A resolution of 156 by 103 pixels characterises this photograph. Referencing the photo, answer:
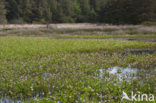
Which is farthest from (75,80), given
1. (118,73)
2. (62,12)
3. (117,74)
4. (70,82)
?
(62,12)

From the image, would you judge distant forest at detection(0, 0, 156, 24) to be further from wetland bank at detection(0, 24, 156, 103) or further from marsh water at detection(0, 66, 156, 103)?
marsh water at detection(0, 66, 156, 103)

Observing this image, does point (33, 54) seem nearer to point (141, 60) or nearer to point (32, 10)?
point (141, 60)

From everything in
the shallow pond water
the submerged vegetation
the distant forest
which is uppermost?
the distant forest

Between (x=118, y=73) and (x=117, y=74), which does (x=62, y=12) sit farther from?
(x=117, y=74)

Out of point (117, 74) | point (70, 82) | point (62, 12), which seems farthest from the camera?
point (62, 12)

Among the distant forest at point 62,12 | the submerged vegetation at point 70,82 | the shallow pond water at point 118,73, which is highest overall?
the distant forest at point 62,12

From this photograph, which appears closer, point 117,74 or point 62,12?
point 117,74

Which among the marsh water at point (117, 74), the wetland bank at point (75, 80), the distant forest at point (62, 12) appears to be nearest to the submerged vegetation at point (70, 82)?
the wetland bank at point (75, 80)

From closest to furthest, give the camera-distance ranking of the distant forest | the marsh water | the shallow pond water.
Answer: the marsh water < the shallow pond water < the distant forest

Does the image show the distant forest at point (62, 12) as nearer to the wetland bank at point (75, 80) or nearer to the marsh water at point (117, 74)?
the wetland bank at point (75, 80)

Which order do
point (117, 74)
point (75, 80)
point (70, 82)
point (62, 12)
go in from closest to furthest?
point (70, 82) → point (75, 80) → point (117, 74) → point (62, 12)

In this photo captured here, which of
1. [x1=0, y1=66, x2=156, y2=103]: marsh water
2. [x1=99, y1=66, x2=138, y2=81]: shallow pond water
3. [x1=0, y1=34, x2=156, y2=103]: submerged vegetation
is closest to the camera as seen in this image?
[x1=0, y1=34, x2=156, y2=103]: submerged vegetation

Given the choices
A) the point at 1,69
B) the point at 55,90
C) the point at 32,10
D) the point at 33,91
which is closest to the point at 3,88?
the point at 33,91

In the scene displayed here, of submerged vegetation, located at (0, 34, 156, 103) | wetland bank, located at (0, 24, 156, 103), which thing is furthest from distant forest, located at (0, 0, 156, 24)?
submerged vegetation, located at (0, 34, 156, 103)
